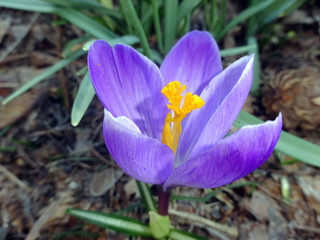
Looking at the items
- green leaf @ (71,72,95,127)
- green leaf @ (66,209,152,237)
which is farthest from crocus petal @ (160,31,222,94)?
green leaf @ (66,209,152,237)

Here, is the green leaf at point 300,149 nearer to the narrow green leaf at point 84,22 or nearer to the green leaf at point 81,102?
the green leaf at point 81,102

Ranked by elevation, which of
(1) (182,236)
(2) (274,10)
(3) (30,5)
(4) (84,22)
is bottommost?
(1) (182,236)

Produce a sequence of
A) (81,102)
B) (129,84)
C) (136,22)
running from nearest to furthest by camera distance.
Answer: (129,84) → (81,102) → (136,22)

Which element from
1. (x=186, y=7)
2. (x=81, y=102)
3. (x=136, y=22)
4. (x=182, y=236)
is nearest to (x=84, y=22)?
(x=136, y=22)

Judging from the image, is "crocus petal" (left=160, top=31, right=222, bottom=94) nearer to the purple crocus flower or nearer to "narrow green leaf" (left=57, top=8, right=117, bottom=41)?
the purple crocus flower

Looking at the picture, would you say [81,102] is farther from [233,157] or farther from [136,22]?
[233,157]

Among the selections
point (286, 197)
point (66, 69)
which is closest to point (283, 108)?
point (286, 197)
